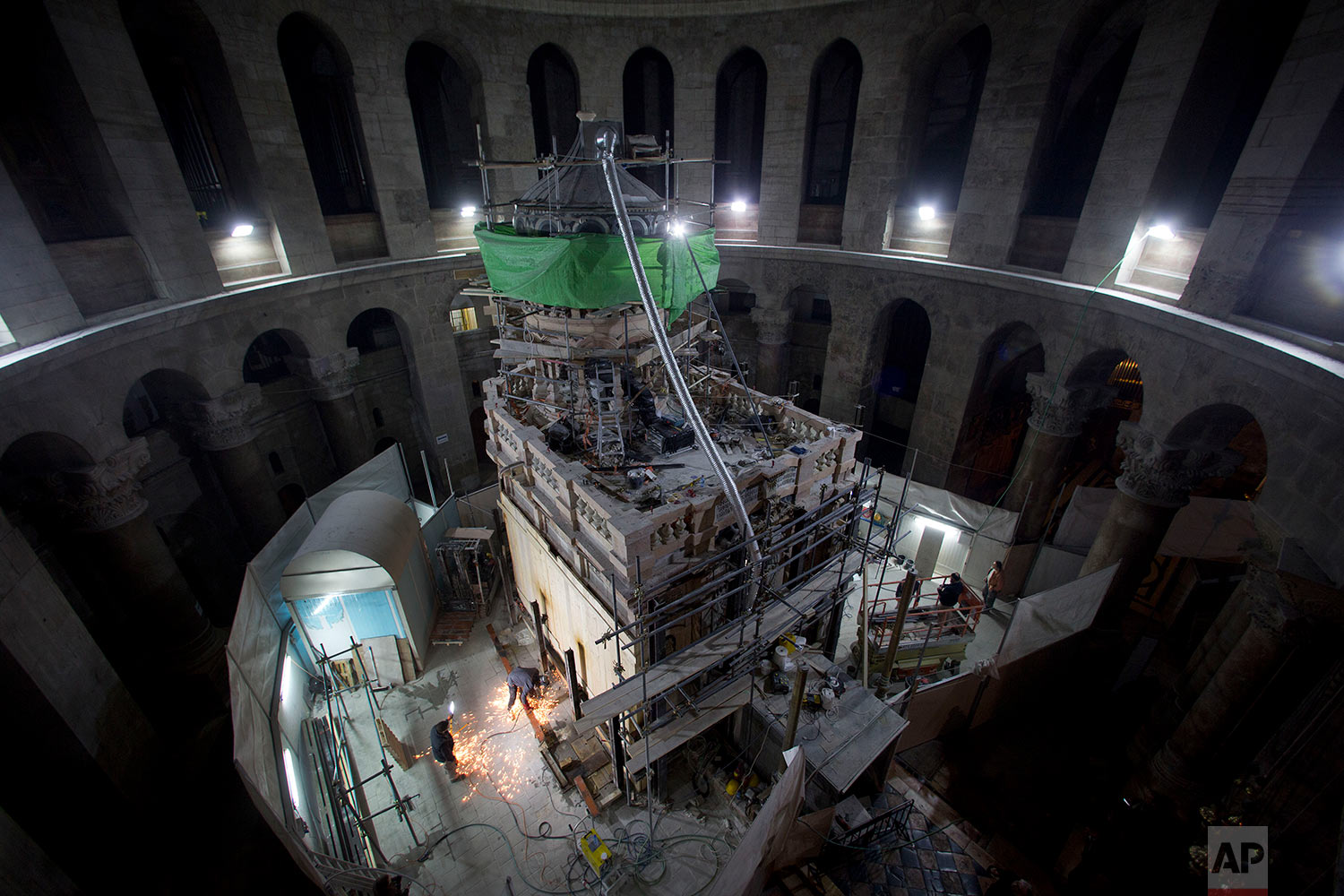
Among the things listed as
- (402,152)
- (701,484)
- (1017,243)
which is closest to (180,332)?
(402,152)

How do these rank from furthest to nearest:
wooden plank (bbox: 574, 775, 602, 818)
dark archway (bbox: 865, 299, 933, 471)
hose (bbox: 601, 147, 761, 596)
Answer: dark archway (bbox: 865, 299, 933, 471) < wooden plank (bbox: 574, 775, 602, 818) < hose (bbox: 601, 147, 761, 596)

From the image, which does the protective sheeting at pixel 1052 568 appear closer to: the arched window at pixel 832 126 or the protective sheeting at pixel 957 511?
the protective sheeting at pixel 957 511

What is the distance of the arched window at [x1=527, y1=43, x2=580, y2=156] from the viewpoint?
19.3 metres

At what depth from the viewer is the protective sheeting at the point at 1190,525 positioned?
13.2 meters

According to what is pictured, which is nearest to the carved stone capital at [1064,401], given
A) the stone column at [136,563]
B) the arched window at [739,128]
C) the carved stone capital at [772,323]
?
the carved stone capital at [772,323]

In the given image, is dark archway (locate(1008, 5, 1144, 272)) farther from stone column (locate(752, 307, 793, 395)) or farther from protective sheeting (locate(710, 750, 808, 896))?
protective sheeting (locate(710, 750, 808, 896))

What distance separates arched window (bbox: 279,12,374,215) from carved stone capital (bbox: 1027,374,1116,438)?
19251 mm

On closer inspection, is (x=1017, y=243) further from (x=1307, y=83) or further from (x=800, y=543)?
(x=800, y=543)

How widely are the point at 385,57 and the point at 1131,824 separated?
80.8ft

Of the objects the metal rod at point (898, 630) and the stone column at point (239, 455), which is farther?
the stone column at point (239, 455)

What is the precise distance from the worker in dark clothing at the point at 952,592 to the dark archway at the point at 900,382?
6.72 metres

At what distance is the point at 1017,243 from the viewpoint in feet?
48.4

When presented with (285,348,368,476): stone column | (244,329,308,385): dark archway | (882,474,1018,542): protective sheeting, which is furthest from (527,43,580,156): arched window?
(882,474,1018,542): protective sheeting

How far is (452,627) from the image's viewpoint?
1421cm
